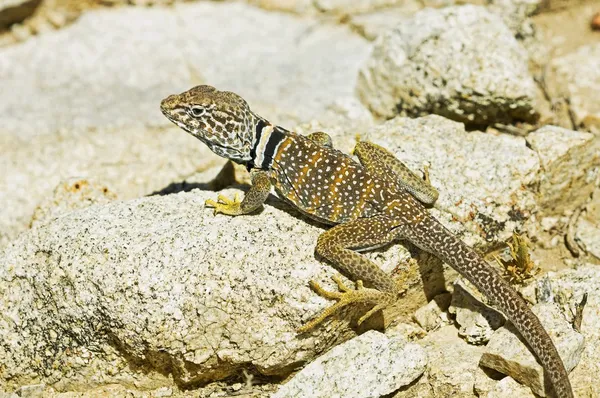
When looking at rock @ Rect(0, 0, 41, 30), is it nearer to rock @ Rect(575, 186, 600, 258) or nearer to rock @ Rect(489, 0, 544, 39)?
rock @ Rect(489, 0, 544, 39)

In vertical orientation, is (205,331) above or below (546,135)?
below

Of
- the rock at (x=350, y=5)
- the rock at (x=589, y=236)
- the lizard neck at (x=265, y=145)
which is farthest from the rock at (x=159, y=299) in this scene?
the rock at (x=350, y=5)

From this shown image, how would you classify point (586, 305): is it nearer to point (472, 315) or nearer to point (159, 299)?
point (472, 315)

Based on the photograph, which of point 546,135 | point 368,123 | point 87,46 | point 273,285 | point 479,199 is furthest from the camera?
point 87,46

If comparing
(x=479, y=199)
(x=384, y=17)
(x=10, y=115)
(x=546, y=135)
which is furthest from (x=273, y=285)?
(x=384, y=17)

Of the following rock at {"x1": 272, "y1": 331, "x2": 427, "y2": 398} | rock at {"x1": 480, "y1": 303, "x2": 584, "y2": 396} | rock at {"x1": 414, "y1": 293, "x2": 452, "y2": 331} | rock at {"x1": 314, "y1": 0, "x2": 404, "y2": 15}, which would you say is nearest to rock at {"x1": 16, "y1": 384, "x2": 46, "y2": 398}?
rock at {"x1": 272, "y1": 331, "x2": 427, "y2": 398}

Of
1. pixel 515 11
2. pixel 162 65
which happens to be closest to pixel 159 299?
pixel 162 65

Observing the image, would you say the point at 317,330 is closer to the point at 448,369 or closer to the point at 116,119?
the point at 448,369
